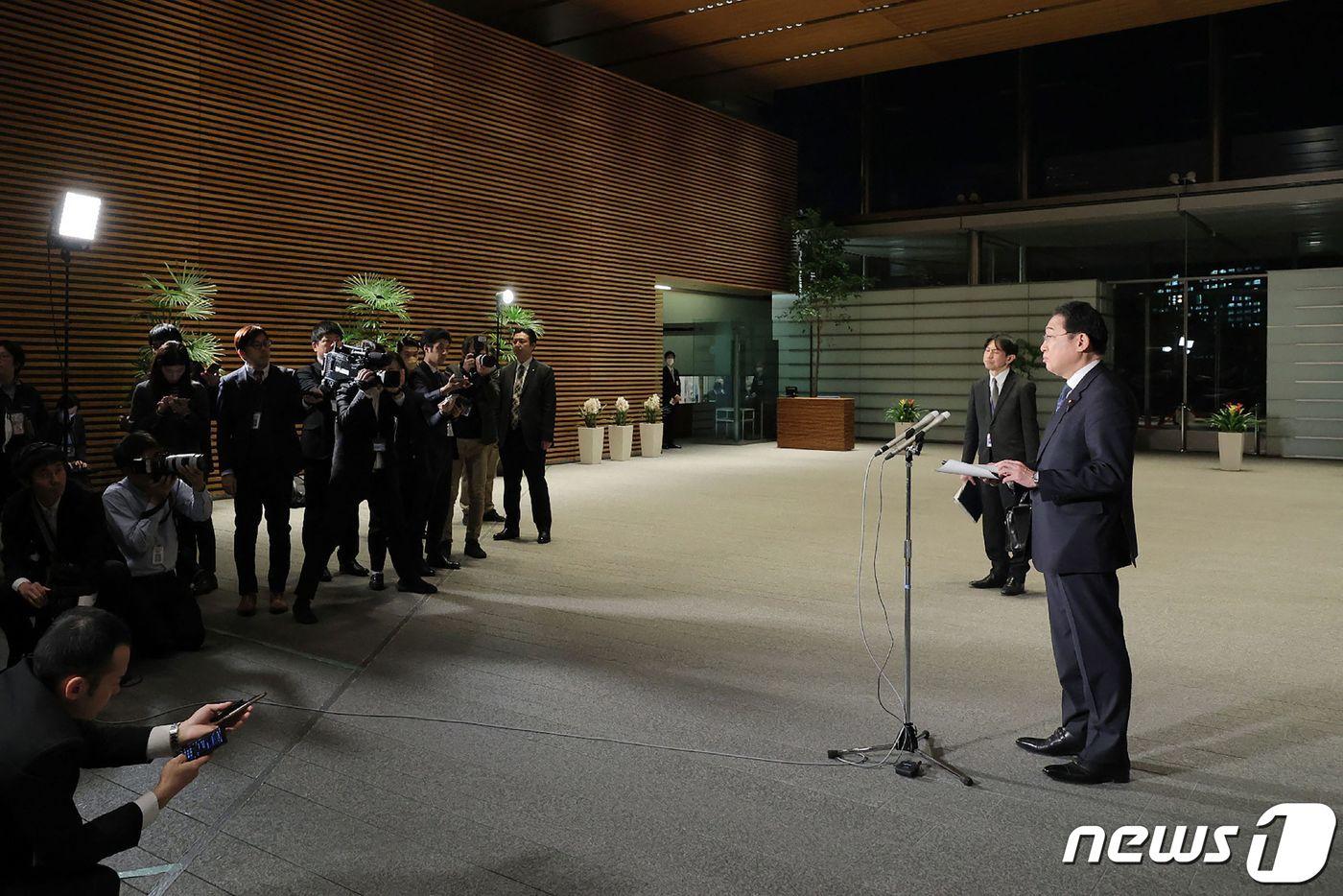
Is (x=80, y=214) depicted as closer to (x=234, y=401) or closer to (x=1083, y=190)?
(x=234, y=401)

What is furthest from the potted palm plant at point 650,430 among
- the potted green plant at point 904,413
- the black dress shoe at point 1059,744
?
the black dress shoe at point 1059,744

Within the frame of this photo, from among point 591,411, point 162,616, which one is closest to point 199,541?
point 162,616

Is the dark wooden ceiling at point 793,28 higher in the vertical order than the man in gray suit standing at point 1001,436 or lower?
higher

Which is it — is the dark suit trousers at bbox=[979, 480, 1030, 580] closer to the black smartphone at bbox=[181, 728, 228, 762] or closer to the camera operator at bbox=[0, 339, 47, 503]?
the black smartphone at bbox=[181, 728, 228, 762]

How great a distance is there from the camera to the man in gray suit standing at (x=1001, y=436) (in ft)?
19.7

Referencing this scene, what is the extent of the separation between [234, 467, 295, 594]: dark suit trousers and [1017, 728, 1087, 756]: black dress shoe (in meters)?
3.93

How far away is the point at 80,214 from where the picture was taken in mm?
5953

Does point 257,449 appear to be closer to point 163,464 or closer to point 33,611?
point 163,464

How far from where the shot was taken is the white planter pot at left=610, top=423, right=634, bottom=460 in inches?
588

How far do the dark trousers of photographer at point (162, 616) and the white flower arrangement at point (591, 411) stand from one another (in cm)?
944

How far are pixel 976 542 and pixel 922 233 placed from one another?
1251 centimetres

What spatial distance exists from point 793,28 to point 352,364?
10.6 metres

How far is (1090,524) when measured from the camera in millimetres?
3180

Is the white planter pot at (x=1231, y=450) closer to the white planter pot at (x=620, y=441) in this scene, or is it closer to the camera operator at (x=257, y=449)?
the white planter pot at (x=620, y=441)
